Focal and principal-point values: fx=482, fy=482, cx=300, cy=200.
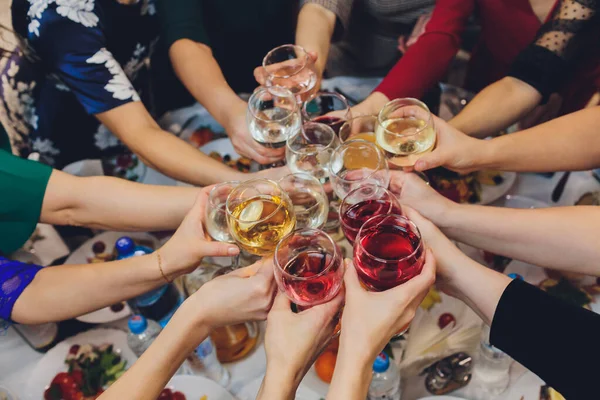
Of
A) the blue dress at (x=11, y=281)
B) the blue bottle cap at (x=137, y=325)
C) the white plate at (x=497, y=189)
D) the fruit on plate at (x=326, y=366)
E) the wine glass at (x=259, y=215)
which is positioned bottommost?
the fruit on plate at (x=326, y=366)

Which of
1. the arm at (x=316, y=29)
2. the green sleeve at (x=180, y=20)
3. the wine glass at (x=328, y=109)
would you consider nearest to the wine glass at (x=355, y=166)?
the wine glass at (x=328, y=109)

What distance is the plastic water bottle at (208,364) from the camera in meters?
1.40

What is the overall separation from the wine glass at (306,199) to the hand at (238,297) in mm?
176

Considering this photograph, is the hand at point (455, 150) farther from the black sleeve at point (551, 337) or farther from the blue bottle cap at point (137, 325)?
the blue bottle cap at point (137, 325)

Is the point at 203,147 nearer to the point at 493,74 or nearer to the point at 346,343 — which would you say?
the point at 346,343

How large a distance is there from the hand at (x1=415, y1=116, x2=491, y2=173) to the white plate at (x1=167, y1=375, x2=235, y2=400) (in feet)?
2.96

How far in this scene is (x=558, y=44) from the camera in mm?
1763

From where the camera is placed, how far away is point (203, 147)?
204 cm

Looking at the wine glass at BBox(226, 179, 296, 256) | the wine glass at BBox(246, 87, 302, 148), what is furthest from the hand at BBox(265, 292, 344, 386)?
the wine glass at BBox(246, 87, 302, 148)

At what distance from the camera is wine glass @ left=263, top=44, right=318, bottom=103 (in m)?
1.66

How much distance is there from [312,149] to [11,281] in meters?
0.97

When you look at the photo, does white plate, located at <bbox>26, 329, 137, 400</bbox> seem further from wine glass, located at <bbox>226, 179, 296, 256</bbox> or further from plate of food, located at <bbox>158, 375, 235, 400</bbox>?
wine glass, located at <bbox>226, 179, 296, 256</bbox>

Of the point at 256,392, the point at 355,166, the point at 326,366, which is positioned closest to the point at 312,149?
the point at 355,166

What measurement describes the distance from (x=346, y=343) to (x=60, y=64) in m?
1.45
